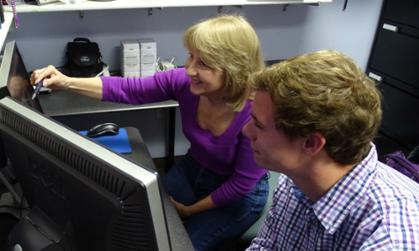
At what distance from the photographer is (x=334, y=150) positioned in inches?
33.4

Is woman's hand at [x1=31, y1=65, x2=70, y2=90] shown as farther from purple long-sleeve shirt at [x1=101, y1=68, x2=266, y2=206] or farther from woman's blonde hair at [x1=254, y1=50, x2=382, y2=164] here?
woman's blonde hair at [x1=254, y1=50, x2=382, y2=164]

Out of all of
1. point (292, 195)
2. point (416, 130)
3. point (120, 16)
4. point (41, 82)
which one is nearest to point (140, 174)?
point (292, 195)

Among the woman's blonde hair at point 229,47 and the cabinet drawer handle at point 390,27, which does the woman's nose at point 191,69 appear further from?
the cabinet drawer handle at point 390,27

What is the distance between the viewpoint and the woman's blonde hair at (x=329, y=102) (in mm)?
804

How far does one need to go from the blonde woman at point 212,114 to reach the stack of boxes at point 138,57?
68 centimetres

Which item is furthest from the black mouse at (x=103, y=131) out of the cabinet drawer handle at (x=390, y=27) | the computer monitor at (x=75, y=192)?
the cabinet drawer handle at (x=390, y=27)

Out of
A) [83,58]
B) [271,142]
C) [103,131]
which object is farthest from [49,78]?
[271,142]

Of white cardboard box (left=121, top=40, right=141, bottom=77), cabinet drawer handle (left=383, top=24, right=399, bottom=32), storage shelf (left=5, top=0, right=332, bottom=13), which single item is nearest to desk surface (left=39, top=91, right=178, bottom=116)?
white cardboard box (left=121, top=40, right=141, bottom=77)

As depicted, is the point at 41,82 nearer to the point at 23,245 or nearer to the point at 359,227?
the point at 23,245

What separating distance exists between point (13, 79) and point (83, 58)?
1139 mm

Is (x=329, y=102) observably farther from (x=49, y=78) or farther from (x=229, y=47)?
(x=49, y=78)

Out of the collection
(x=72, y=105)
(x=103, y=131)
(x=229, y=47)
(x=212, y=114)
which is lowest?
(x=72, y=105)

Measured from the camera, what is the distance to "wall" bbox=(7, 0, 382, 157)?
2221 millimetres

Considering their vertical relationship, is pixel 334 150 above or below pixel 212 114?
above
